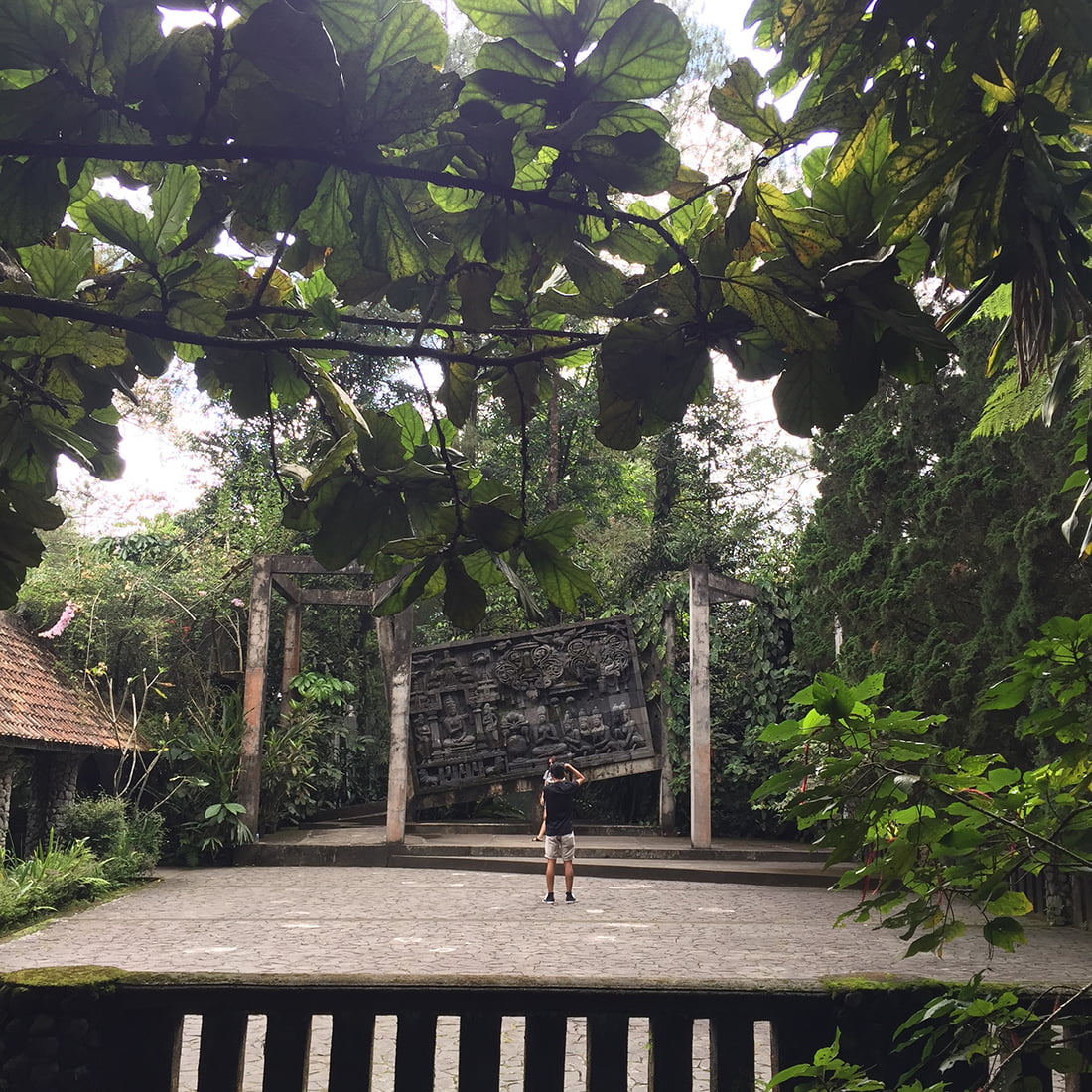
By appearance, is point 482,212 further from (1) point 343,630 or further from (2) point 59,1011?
(1) point 343,630

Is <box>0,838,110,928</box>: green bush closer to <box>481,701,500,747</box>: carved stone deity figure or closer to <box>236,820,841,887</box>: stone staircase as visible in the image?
<box>236,820,841,887</box>: stone staircase

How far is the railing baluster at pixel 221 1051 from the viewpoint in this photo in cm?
162

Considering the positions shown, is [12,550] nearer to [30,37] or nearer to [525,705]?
[30,37]

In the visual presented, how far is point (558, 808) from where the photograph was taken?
7.73 meters

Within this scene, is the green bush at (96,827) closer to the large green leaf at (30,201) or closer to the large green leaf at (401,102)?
the large green leaf at (30,201)

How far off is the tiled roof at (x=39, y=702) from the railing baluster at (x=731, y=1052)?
778cm

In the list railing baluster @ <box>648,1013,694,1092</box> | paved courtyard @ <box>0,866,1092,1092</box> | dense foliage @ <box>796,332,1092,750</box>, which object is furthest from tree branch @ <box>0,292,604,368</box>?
dense foliage @ <box>796,332,1092,750</box>

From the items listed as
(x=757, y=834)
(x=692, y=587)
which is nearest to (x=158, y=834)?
(x=692, y=587)

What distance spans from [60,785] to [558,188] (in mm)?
10284

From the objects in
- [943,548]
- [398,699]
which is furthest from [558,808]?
[943,548]

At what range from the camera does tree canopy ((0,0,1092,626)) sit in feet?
2.76

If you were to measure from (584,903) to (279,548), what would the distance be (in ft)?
24.9

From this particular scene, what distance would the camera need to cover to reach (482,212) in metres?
1.04

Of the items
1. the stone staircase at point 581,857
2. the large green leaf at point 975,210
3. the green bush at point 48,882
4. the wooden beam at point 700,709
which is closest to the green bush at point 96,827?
the green bush at point 48,882
